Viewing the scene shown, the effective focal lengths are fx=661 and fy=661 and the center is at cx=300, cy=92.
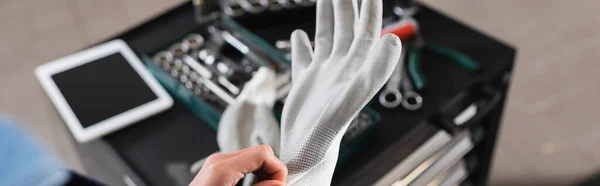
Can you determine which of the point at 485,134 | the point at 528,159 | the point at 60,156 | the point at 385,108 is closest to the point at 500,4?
the point at 528,159

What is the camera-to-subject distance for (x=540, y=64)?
6.23ft

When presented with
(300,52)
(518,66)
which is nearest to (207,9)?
(300,52)

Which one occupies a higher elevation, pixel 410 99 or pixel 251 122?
pixel 251 122

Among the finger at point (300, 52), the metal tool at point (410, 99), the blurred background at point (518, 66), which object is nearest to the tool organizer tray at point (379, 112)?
the metal tool at point (410, 99)

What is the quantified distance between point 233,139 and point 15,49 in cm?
147

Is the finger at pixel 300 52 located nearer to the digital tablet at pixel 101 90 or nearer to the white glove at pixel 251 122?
the white glove at pixel 251 122

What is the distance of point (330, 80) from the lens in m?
0.65

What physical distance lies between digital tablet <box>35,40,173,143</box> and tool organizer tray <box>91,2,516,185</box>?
2cm

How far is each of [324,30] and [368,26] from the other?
0.32 feet

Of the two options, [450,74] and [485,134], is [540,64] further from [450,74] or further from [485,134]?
[450,74]

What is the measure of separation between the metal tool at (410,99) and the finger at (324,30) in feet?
1.13

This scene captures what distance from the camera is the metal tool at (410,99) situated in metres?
1.03

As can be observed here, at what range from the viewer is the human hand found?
0.57 m

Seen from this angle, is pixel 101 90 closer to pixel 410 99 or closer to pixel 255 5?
pixel 255 5
